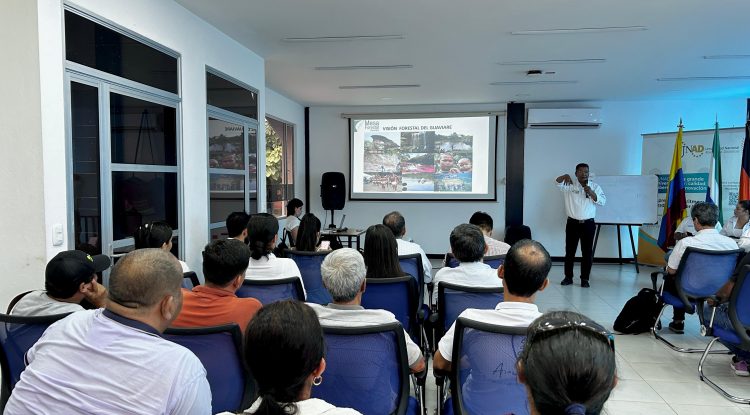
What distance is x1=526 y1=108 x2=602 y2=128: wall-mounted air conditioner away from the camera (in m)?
8.25

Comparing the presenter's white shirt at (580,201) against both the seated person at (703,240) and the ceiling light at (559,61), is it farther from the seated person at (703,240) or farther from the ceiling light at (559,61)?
the seated person at (703,240)

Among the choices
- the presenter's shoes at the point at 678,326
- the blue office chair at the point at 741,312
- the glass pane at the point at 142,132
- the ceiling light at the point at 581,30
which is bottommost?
the presenter's shoes at the point at 678,326

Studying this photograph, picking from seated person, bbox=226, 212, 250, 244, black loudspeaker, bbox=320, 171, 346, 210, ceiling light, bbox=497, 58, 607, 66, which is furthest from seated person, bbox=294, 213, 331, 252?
black loudspeaker, bbox=320, 171, 346, 210

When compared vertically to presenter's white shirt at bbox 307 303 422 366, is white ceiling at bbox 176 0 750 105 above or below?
above

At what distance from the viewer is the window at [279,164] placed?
7.96 meters

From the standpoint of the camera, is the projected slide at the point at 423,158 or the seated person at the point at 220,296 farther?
the projected slide at the point at 423,158

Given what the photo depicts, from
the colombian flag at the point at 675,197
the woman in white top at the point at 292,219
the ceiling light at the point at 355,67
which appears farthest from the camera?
the colombian flag at the point at 675,197

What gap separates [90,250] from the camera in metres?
3.00

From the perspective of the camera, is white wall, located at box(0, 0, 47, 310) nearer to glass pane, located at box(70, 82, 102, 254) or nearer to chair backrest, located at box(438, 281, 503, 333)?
glass pane, located at box(70, 82, 102, 254)

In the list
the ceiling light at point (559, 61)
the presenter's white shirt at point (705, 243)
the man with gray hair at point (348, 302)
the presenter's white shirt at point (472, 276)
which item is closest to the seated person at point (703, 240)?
the presenter's white shirt at point (705, 243)

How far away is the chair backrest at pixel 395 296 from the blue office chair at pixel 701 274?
2.45 meters

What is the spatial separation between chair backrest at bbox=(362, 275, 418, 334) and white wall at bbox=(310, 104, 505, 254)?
6199 mm

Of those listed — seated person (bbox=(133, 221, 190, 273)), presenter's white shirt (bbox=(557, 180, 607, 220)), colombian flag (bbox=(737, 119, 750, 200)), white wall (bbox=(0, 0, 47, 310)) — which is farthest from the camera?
presenter's white shirt (bbox=(557, 180, 607, 220))

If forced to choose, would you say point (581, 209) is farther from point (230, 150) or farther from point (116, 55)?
point (116, 55)
